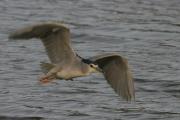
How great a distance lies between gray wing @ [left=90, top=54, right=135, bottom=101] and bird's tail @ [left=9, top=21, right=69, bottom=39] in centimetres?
66

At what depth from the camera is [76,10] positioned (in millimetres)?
21125

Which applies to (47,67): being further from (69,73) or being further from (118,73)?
(118,73)

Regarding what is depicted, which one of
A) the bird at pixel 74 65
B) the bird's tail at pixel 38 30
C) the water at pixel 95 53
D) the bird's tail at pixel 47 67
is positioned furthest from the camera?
the water at pixel 95 53

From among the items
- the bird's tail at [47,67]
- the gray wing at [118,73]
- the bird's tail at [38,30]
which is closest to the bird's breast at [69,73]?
the bird's tail at [47,67]

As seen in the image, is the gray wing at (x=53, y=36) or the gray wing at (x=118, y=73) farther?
the gray wing at (x=118, y=73)

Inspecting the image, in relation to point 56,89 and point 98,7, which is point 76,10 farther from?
point 56,89

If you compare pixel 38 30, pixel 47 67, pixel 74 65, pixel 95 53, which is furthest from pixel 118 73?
pixel 95 53

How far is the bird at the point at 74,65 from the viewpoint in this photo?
11.4 meters

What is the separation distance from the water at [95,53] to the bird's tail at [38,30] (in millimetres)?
2280

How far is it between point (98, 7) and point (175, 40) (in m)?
3.36

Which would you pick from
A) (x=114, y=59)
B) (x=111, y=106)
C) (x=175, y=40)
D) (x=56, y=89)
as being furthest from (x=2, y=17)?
(x=114, y=59)

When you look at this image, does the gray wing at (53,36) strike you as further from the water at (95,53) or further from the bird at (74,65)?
the water at (95,53)

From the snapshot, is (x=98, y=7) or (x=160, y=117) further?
(x=98, y=7)

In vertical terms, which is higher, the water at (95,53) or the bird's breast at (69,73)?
the bird's breast at (69,73)
